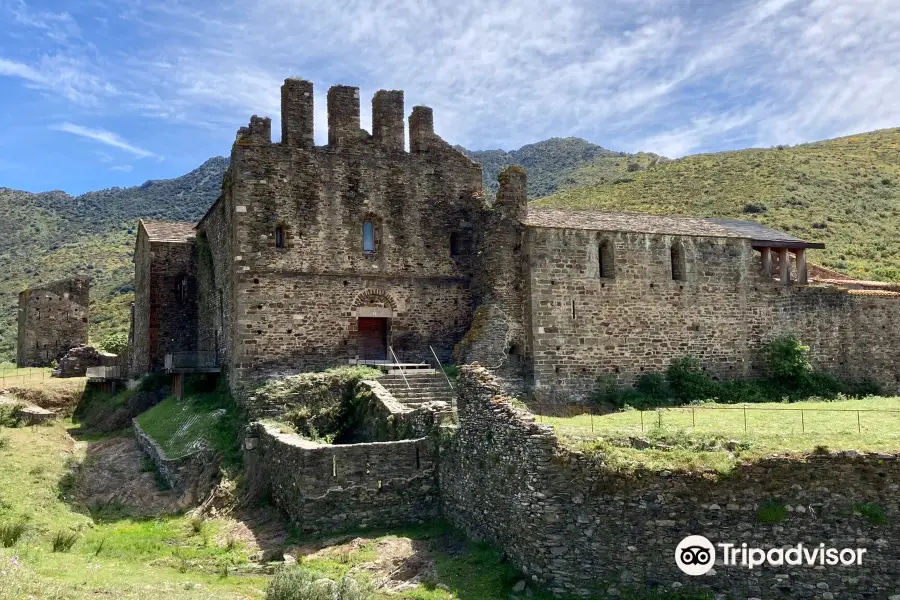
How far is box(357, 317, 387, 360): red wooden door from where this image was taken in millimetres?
24531

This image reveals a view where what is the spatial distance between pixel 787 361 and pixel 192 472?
18.6 metres

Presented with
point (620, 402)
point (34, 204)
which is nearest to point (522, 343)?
point (620, 402)

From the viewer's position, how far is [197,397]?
25078 millimetres

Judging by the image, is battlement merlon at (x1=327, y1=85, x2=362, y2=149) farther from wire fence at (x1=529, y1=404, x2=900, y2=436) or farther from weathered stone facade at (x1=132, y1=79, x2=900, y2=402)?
wire fence at (x1=529, y1=404, x2=900, y2=436)

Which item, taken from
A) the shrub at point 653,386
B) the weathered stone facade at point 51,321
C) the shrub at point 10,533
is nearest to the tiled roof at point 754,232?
the shrub at point 653,386

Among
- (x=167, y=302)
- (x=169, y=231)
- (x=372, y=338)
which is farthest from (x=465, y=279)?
(x=169, y=231)

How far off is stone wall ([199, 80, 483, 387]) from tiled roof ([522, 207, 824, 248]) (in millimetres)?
2719

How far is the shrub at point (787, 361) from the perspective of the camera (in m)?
25.7

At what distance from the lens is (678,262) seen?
25922mm

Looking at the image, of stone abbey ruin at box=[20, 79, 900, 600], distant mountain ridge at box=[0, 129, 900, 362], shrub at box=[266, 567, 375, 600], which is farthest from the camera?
distant mountain ridge at box=[0, 129, 900, 362]

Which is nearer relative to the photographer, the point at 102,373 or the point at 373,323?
the point at 373,323

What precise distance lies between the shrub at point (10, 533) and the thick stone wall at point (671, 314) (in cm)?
1365

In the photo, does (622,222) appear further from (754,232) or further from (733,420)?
(733,420)

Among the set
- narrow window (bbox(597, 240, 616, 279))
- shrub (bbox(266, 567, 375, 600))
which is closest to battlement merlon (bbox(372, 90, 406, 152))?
narrow window (bbox(597, 240, 616, 279))
